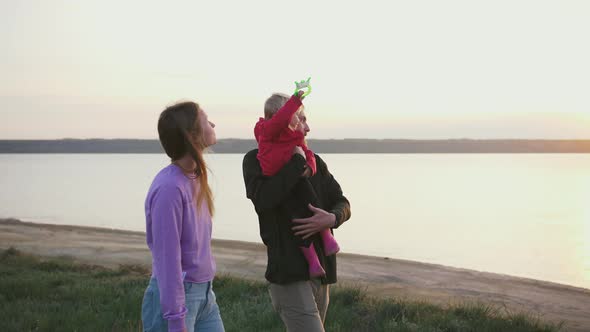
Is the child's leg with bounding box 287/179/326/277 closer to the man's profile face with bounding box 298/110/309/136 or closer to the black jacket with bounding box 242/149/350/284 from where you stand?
the black jacket with bounding box 242/149/350/284

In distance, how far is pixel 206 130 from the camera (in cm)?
303

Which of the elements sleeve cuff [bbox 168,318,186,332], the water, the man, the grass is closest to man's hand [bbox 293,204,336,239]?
the man

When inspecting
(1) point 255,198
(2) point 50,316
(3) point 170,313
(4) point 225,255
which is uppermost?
(1) point 255,198

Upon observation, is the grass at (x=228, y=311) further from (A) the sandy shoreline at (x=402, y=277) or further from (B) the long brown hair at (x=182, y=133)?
(B) the long brown hair at (x=182, y=133)

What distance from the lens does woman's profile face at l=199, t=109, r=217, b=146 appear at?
302 cm

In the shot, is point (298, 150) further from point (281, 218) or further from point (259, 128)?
point (281, 218)

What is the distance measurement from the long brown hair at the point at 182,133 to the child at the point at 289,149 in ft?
1.73

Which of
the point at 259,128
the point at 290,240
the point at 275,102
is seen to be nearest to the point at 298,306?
the point at 290,240

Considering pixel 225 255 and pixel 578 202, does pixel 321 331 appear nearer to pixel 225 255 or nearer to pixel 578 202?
pixel 225 255

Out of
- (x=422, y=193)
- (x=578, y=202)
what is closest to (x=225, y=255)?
(x=578, y=202)

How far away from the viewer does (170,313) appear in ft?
9.05

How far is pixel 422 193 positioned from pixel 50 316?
39506 millimetres

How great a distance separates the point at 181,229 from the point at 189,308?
1.20 ft

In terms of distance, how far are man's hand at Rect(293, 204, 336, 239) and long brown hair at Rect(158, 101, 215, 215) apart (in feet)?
2.04
